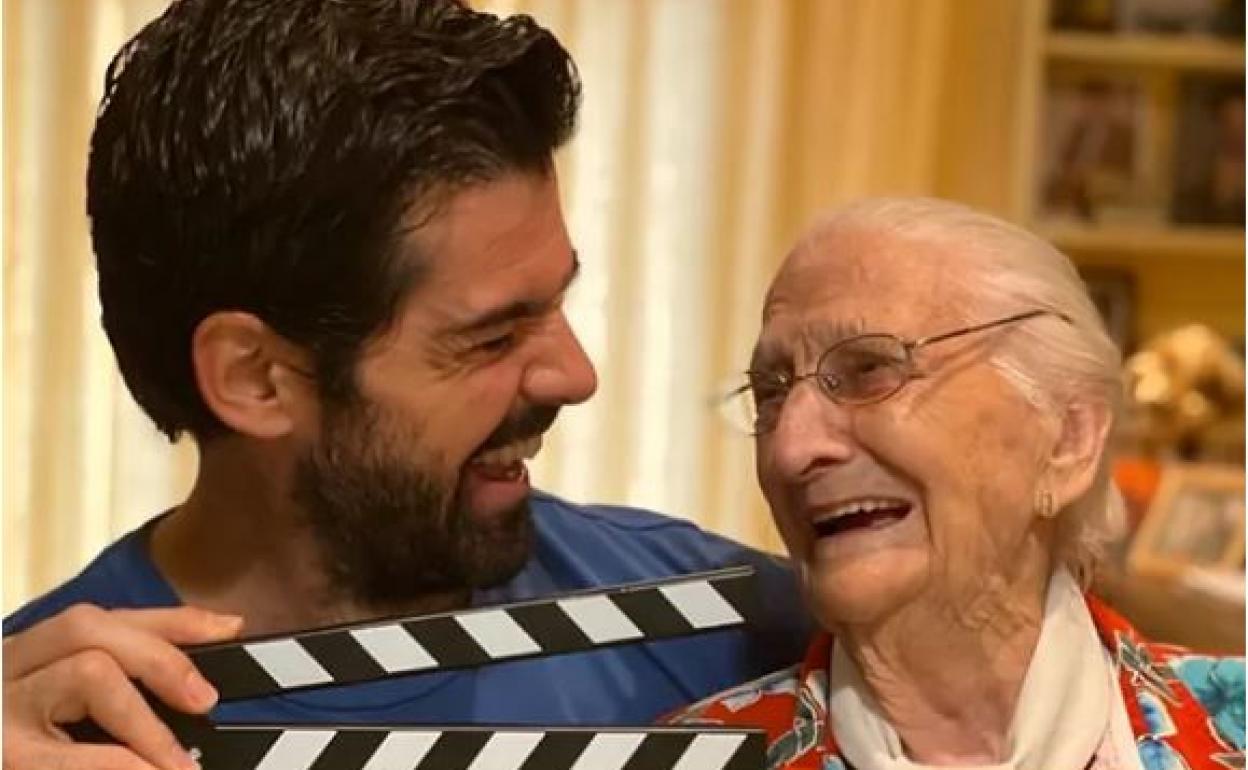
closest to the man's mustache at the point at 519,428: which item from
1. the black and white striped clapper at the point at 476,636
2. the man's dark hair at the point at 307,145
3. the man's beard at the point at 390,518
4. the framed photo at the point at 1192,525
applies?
the man's beard at the point at 390,518

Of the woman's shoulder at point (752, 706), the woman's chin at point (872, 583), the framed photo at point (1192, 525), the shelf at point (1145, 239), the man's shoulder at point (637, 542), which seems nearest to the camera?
the woman's chin at point (872, 583)

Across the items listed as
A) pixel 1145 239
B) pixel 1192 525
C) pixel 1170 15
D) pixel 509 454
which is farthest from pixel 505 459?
pixel 1170 15

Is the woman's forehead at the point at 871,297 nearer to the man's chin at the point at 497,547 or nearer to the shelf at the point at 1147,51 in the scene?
the man's chin at the point at 497,547

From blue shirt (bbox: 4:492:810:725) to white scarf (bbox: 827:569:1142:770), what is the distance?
12 cm

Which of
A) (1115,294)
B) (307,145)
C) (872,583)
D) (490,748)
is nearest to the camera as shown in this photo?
(490,748)

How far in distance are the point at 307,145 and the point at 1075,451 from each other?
0.59 metres

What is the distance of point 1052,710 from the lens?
133cm

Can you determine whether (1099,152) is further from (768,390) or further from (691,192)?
(768,390)

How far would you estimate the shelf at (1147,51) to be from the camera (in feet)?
10.7

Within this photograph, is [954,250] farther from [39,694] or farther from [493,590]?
[39,694]

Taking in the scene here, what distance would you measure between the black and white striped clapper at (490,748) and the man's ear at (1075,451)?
0.36 m

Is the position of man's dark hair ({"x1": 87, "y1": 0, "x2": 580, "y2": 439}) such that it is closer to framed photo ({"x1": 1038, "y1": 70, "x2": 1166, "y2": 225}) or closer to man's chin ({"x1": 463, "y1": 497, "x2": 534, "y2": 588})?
man's chin ({"x1": 463, "y1": 497, "x2": 534, "y2": 588})

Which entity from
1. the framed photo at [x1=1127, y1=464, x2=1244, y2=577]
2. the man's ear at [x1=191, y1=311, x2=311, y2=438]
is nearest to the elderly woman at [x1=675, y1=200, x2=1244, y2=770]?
the man's ear at [x1=191, y1=311, x2=311, y2=438]

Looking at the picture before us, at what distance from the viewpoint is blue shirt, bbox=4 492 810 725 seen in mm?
1486
